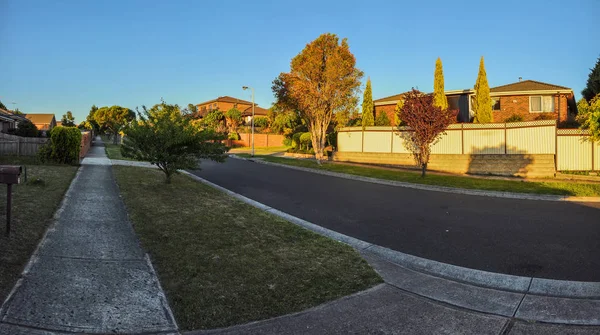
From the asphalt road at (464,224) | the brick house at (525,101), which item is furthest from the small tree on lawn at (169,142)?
the brick house at (525,101)

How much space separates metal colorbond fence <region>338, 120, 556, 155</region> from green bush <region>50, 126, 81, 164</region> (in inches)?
688

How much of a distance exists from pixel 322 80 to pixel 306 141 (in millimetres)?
12659

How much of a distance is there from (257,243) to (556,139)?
1905 centimetres

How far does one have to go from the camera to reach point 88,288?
14.4 feet

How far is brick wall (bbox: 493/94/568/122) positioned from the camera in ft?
90.3

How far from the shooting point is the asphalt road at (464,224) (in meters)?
5.96

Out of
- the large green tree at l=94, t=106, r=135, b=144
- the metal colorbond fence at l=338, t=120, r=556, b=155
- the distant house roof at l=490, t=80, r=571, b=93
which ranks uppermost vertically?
the large green tree at l=94, t=106, r=135, b=144

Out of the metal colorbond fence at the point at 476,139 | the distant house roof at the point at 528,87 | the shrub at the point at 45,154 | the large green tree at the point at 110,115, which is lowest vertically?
the shrub at the point at 45,154

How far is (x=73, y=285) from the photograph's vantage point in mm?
4418

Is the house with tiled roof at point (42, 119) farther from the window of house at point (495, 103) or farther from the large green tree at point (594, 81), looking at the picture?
the large green tree at point (594, 81)

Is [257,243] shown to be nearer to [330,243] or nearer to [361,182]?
[330,243]

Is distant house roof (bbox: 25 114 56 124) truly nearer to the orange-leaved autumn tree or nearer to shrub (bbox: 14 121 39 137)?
shrub (bbox: 14 121 39 137)

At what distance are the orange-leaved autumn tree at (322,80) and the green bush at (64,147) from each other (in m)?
12.7

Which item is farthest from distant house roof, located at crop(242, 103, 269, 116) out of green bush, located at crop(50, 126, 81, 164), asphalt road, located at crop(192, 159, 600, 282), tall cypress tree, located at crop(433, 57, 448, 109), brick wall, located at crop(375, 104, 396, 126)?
asphalt road, located at crop(192, 159, 600, 282)
